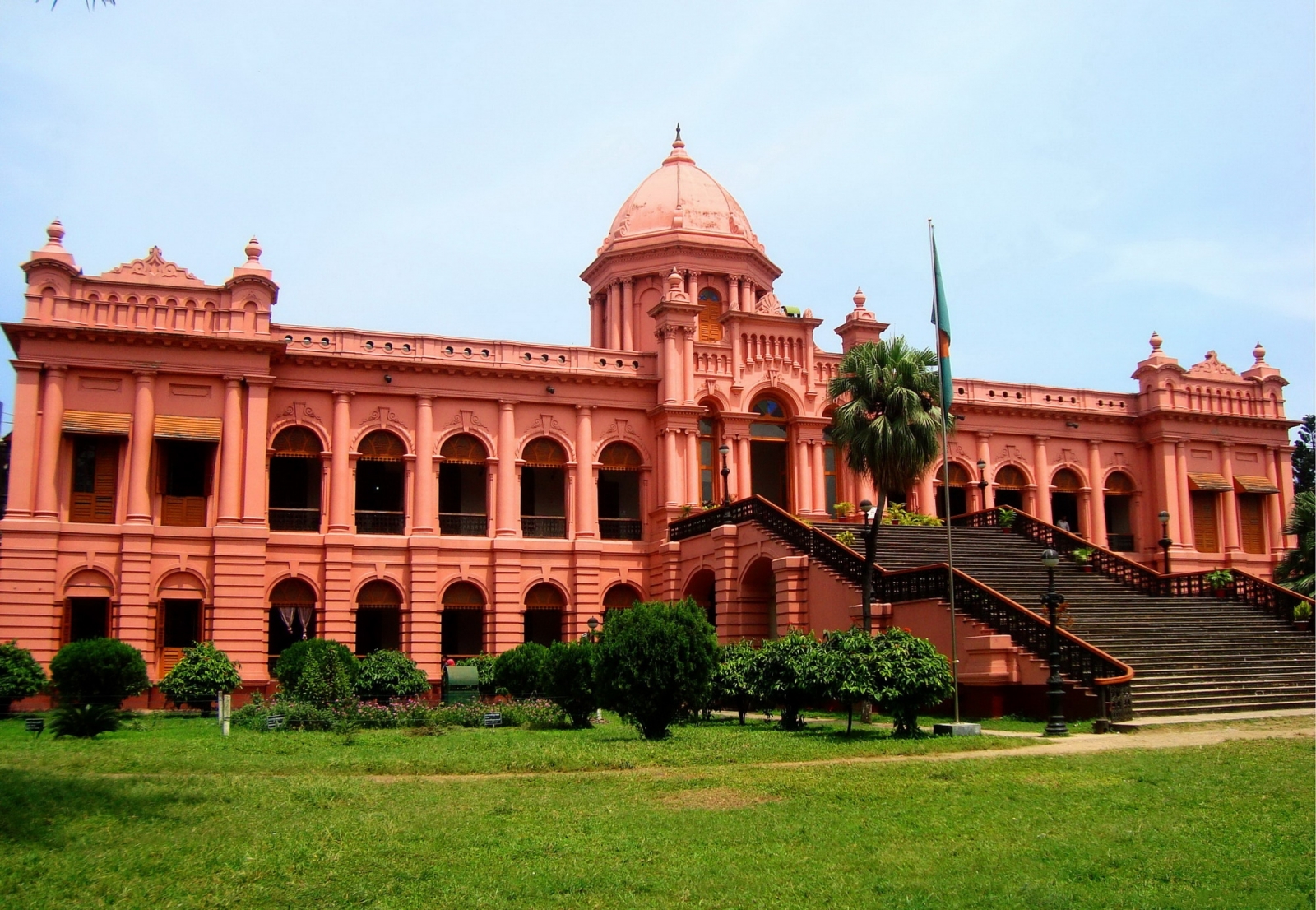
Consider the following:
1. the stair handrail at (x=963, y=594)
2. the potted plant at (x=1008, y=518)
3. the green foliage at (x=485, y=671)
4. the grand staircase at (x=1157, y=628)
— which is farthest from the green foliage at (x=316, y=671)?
the potted plant at (x=1008, y=518)

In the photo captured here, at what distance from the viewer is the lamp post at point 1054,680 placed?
1945 cm

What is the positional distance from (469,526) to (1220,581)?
2004 centimetres

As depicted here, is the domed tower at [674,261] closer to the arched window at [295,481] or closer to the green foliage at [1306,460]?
the arched window at [295,481]

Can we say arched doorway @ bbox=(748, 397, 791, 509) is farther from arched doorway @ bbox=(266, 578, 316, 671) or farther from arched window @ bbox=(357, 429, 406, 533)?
arched doorway @ bbox=(266, 578, 316, 671)

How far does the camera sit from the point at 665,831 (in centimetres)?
1138

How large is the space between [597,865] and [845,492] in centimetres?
2849

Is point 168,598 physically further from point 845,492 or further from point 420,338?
point 845,492

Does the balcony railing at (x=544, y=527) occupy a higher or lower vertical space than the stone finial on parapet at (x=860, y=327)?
lower

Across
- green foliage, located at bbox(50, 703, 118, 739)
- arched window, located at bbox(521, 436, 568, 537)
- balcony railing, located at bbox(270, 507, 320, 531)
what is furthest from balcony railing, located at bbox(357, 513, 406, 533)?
green foliage, located at bbox(50, 703, 118, 739)

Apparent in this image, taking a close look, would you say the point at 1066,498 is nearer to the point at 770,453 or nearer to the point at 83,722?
the point at 770,453

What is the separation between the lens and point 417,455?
34.8 meters

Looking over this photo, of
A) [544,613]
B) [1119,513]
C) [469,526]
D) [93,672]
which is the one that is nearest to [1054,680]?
[93,672]

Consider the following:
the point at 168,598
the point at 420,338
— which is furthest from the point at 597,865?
the point at 420,338

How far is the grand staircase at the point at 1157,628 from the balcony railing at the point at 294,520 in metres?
14.0
